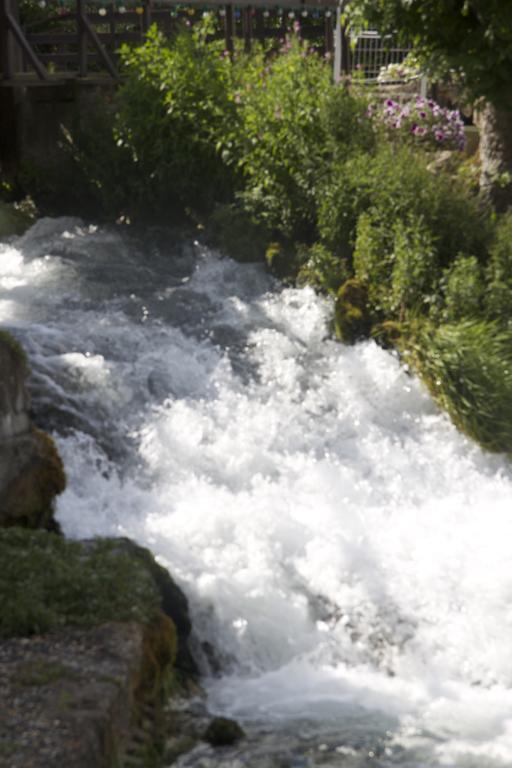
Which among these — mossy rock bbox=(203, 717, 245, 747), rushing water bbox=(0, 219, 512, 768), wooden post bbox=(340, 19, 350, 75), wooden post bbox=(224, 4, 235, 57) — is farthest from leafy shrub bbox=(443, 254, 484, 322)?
wooden post bbox=(224, 4, 235, 57)

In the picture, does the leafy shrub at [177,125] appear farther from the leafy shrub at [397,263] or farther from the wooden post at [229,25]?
the wooden post at [229,25]

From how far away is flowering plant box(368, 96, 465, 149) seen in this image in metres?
15.1

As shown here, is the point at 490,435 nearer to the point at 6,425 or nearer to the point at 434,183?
the point at 434,183

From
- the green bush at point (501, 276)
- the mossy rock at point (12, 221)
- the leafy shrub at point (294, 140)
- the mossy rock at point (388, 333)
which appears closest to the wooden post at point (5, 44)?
the mossy rock at point (12, 221)

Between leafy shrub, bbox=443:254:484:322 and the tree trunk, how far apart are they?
2.11 meters

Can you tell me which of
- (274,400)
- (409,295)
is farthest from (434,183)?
(274,400)

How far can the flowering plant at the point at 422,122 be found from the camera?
49.5 ft

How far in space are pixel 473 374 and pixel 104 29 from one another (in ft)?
57.2

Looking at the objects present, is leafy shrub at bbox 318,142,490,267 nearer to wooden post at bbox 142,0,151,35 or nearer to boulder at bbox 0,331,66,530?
boulder at bbox 0,331,66,530

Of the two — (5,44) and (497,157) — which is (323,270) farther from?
(5,44)

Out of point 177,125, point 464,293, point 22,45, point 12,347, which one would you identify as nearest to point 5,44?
point 22,45

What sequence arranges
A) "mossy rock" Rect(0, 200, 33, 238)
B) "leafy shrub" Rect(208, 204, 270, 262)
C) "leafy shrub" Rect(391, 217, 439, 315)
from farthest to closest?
"mossy rock" Rect(0, 200, 33, 238) → "leafy shrub" Rect(208, 204, 270, 262) → "leafy shrub" Rect(391, 217, 439, 315)

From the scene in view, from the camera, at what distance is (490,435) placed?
37.8ft

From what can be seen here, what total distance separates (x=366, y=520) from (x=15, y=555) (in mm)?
3380
